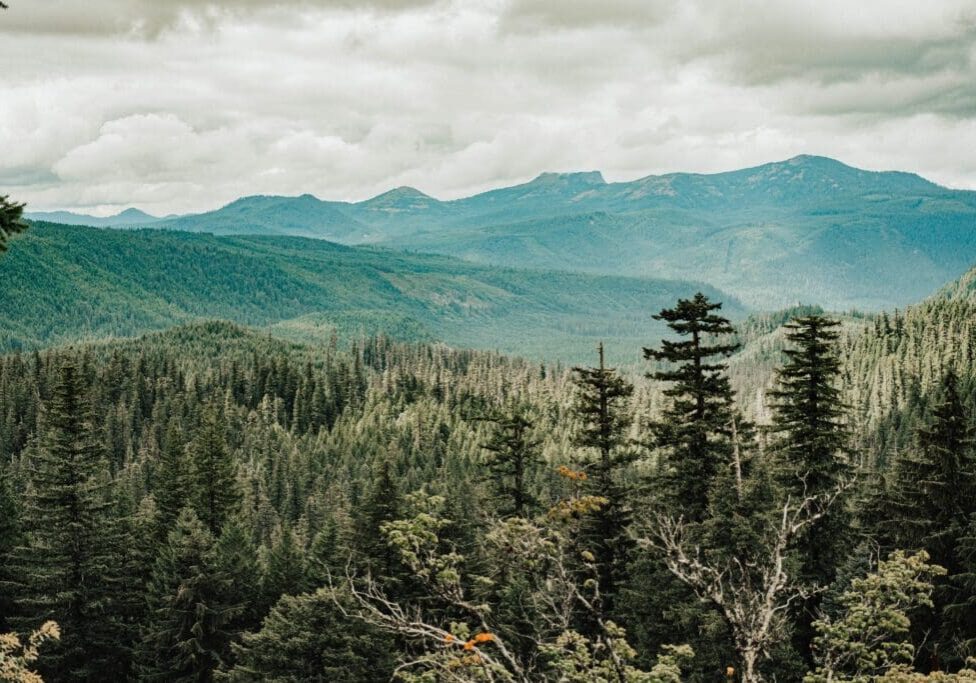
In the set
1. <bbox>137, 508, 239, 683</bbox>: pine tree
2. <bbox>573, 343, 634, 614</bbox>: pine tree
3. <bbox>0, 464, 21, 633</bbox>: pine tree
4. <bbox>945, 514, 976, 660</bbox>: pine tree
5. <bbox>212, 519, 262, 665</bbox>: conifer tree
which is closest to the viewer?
<bbox>945, 514, 976, 660</bbox>: pine tree

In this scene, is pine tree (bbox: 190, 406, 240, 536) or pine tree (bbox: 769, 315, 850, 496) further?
pine tree (bbox: 190, 406, 240, 536)

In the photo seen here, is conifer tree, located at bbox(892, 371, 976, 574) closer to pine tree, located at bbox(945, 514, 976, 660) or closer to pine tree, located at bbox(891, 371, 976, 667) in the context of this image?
pine tree, located at bbox(891, 371, 976, 667)

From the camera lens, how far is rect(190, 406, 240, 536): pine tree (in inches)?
2012

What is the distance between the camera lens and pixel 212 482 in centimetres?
5166

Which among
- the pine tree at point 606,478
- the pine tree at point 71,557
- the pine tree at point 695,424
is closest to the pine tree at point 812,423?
the pine tree at point 695,424

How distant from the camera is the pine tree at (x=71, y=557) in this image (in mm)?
40781

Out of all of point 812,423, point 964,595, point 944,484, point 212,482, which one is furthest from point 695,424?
point 212,482

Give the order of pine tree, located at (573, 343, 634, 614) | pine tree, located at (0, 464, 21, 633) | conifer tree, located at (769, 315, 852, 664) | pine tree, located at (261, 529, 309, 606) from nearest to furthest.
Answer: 1. conifer tree, located at (769, 315, 852, 664)
2. pine tree, located at (573, 343, 634, 614)
3. pine tree, located at (261, 529, 309, 606)
4. pine tree, located at (0, 464, 21, 633)

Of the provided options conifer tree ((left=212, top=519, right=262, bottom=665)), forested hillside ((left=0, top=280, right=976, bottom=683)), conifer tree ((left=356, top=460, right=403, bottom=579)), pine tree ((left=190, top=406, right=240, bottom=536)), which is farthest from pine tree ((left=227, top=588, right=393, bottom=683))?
pine tree ((left=190, top=406, right=240, bottom=536))

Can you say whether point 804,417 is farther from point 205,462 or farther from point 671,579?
point 205,462

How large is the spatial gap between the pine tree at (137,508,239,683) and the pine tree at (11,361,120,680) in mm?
2778

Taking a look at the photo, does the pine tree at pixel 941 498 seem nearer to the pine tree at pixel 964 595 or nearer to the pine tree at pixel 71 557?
the pine tree at pixel 964 595

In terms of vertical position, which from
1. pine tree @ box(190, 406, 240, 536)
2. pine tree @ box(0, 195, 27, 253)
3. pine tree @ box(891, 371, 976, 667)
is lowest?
pine tree @ box(190, 406, 240, 536)

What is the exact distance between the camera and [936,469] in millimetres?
28812
